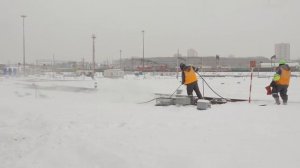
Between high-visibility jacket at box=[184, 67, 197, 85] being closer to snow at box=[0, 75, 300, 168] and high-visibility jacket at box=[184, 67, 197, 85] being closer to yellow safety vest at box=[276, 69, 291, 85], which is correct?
yellow safety vest at box=[276, 69, 291, 85]

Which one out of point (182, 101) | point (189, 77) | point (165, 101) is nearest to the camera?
point (182, 101)

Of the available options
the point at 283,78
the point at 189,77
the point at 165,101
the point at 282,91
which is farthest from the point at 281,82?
the point at 165,101

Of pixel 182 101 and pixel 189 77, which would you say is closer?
pixel 182 101

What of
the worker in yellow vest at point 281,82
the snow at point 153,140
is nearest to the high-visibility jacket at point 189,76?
the worker in yellow vest at point 281,82

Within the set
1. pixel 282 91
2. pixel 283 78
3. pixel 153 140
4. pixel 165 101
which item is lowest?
pixel 153 140

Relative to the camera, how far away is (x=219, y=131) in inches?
281

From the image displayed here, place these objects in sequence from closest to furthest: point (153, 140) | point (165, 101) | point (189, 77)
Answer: point (153, 140)
point (165, 101)
point (189, 77)

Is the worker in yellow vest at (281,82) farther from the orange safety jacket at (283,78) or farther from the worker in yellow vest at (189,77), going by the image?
the worker in yellow vest at (189,77)

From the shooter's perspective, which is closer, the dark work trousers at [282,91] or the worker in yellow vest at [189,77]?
the dark work trousers at [282,91]

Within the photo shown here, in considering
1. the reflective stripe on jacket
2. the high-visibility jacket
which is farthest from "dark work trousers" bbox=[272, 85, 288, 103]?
the high-visibility jacket

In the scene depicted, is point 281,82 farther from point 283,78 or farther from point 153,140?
point 153,140

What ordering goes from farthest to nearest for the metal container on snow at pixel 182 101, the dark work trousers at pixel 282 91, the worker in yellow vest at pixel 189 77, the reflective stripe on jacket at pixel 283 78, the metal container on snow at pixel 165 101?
the worker in yellow vest at pixel 189 77 → the metal container on snow at pixel 165 101 → the metal container on snow at pixel 182 101 → the reflective stripe on jacket at pixel 283 78 → the dark work trousers at pixel 282 91

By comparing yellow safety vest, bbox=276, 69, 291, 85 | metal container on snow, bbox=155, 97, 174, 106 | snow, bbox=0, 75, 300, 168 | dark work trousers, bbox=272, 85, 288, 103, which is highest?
yellow safety vest, bbox=276, 69, 291, 85

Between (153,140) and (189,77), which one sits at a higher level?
(189,77)
